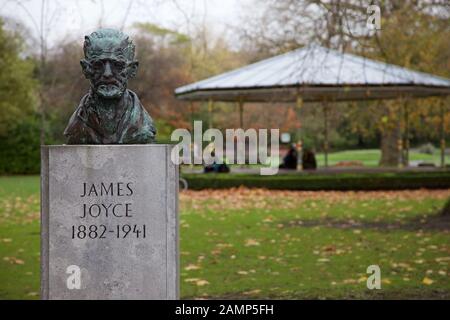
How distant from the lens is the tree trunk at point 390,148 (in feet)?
124

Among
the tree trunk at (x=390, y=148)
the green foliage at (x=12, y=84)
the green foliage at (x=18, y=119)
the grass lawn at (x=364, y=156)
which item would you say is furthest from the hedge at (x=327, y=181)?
the grass lawn at (x=364, y=156)

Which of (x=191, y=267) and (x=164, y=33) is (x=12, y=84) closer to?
(x=164, y=33)

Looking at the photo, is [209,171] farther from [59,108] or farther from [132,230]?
[132,230]

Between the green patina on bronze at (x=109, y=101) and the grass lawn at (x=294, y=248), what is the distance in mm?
2876

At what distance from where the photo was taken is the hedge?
24.7 metres

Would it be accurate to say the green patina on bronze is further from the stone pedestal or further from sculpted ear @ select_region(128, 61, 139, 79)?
the stone pedestal

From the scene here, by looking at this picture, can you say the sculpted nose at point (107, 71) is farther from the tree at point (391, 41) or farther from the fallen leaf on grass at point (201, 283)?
the tree at point (391, 41)

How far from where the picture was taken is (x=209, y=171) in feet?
91.5

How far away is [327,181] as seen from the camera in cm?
2486

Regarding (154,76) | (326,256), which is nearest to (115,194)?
(326,256)

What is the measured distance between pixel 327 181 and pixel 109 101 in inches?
740

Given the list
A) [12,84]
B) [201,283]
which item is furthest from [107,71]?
[12,84]

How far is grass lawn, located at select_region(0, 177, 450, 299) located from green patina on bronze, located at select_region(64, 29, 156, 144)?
113 inches

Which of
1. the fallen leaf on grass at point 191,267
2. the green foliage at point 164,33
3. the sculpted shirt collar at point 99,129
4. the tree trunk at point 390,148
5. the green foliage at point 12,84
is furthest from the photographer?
the green foliage at point 164,33
